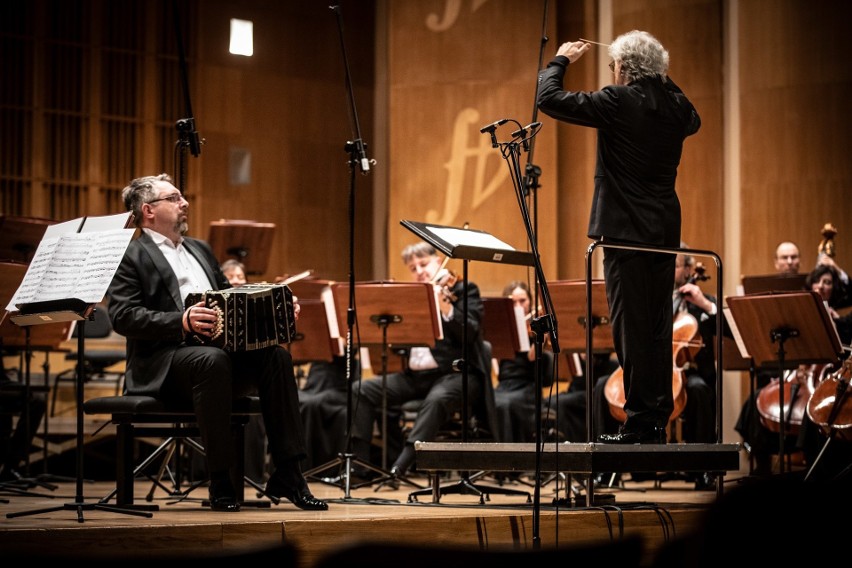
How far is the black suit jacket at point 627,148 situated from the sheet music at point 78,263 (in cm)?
165

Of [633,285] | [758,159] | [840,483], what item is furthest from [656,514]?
[758,159]

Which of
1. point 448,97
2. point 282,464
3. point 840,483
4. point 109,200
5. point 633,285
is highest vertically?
point 448,97

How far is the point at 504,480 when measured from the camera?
6.75 metres

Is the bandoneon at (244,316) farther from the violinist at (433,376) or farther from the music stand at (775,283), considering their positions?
the music stand at (775,283)

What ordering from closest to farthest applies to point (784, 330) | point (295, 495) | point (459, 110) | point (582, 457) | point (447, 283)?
point (582, 457)
point (295, 495)
point (784, 330)
point (447, 283)
point (459, 110)

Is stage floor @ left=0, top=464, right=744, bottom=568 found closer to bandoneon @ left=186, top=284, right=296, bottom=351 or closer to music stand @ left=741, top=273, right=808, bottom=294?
bandoneon @ left=186, top=284, right=296, bottom=351

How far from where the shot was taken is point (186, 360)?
160 inches

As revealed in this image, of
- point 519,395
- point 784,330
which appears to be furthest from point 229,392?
point 519,395

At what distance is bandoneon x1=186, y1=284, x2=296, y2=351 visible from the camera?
4.12m

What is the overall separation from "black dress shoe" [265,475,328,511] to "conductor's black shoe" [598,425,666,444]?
3.63ft

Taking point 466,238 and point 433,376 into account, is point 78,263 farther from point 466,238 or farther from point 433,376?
point 433,376

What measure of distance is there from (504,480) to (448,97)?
3.92 metres

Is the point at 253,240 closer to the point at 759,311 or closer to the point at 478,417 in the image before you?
the point at 478,417

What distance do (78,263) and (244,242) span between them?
3737 millimetres
